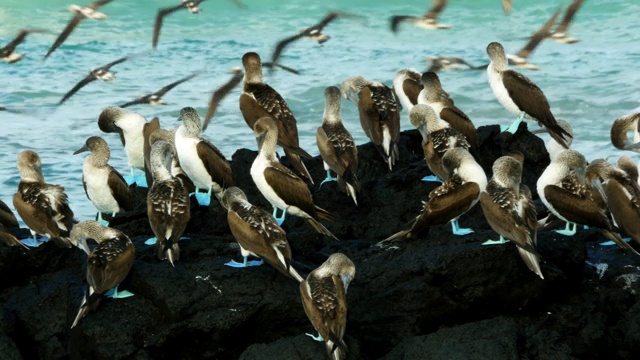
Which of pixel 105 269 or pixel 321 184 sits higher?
pixel 105 269

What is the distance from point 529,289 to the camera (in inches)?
380

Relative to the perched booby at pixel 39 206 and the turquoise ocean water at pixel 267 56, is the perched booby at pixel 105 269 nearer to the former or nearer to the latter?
the perched booby at pixel 39 206

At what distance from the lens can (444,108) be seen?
12.8m

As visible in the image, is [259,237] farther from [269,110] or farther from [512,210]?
[269,110]

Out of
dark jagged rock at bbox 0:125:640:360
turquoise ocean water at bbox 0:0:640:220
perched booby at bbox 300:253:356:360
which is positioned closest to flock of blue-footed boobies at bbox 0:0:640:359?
perched booby at bbox 300:253:356:360

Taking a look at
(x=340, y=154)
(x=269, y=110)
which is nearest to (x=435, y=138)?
(x=340, y=154)

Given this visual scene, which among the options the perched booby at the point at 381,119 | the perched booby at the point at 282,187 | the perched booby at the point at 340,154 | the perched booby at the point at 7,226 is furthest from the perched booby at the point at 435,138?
the perched booby at the point at 7,226

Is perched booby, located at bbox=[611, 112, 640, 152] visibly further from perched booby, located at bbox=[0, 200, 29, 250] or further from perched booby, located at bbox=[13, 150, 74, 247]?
perched booby, located at bbox=[0, 200, 29, 250]

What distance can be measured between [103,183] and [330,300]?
12.2 feet

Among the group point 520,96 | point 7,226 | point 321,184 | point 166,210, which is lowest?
point 321,184

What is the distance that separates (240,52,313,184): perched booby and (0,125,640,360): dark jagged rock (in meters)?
1.80

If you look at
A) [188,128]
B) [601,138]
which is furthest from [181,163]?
[601,138]

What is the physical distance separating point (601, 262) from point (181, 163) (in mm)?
3796

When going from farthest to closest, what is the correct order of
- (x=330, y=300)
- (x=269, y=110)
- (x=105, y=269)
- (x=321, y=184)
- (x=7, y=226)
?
(x=269, y=110) → (x=321, y=184) → (x=7, y=226) → (x=105, y=269) → (x=330, y=300)
